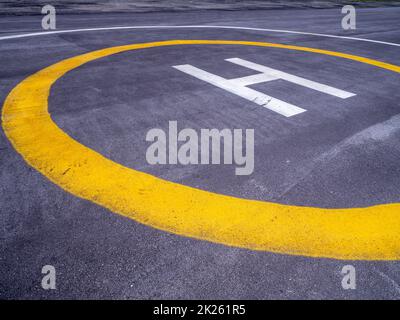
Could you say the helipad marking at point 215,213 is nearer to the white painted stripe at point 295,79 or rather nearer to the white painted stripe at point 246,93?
the white painted stripe at point 246,93

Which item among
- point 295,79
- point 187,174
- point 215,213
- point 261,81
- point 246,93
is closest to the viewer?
point 215,213

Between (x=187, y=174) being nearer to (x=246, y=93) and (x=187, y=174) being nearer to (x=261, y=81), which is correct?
(x=246, y=93)

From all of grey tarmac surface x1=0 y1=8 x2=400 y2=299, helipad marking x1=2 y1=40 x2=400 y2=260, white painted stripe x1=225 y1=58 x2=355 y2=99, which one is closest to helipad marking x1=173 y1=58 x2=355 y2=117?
white painted stripe x1=225 y1=58 x2=355 y2=99

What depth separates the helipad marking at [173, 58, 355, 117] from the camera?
3.85m

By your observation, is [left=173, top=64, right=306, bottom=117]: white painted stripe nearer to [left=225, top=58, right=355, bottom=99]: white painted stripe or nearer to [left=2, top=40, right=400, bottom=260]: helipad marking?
[left=225, top=58, right=355, bottom=99]: white painted stripe

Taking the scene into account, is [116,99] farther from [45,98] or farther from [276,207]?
[276,207]

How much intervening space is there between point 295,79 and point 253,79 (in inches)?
28.7

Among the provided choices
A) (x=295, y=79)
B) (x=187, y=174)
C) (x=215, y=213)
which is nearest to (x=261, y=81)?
(x=295, y=79)

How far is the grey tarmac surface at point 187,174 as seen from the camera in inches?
63.8

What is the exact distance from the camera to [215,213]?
6.80ft

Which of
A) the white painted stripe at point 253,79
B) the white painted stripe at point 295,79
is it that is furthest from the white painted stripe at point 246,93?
the white painted stripe at point 295,79

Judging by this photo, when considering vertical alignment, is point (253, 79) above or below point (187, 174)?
Result: above

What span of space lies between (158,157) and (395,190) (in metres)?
2.00
